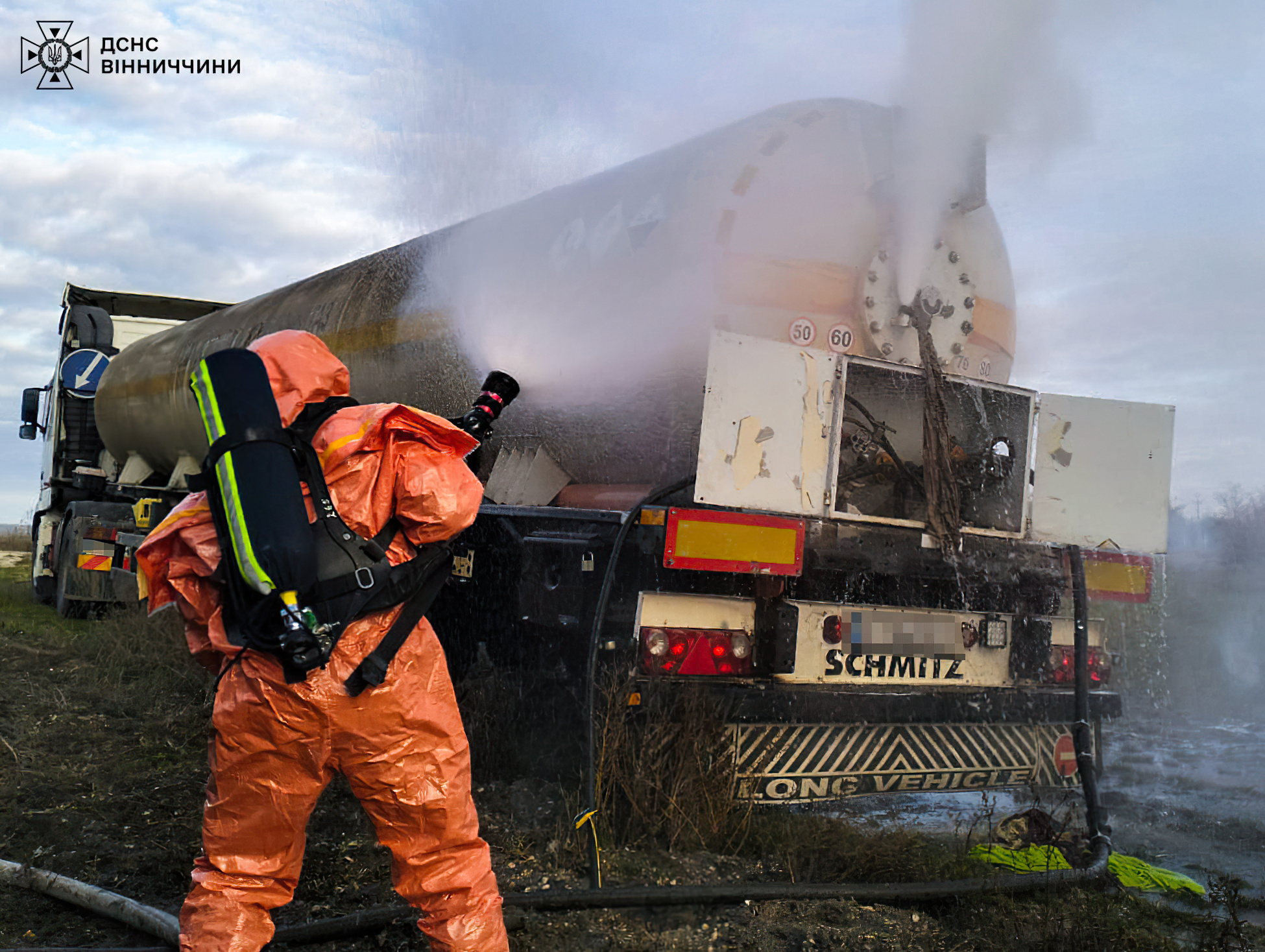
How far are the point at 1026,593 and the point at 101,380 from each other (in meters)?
8.85

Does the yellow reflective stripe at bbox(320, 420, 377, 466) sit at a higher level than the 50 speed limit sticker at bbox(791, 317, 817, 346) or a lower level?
lower

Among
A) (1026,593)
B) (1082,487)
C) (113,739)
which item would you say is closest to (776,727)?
(1026,593)

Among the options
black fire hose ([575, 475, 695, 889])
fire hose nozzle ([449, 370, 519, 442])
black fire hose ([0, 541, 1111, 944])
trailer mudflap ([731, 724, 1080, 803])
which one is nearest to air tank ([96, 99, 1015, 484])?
black fire hose ([575, 475, 695, 889])

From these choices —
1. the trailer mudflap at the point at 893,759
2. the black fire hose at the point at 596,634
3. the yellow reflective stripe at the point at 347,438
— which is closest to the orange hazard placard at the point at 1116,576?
the trailer mudflap at the point at 893,759

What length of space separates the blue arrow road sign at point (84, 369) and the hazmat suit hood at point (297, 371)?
27.4 feet

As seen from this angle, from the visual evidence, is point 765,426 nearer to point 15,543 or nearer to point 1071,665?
point 1071,665

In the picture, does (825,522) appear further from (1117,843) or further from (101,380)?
(101,380)

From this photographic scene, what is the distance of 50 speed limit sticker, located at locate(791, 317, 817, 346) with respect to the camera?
3576mm

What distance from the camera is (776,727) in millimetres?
3564

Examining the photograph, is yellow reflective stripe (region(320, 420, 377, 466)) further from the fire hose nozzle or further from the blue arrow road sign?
the blue arrow road sign

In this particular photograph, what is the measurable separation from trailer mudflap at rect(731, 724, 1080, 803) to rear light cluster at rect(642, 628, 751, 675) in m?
0.23

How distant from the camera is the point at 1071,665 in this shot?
13.6ft

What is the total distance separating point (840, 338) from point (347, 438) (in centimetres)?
206

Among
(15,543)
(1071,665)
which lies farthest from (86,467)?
(15,543)
